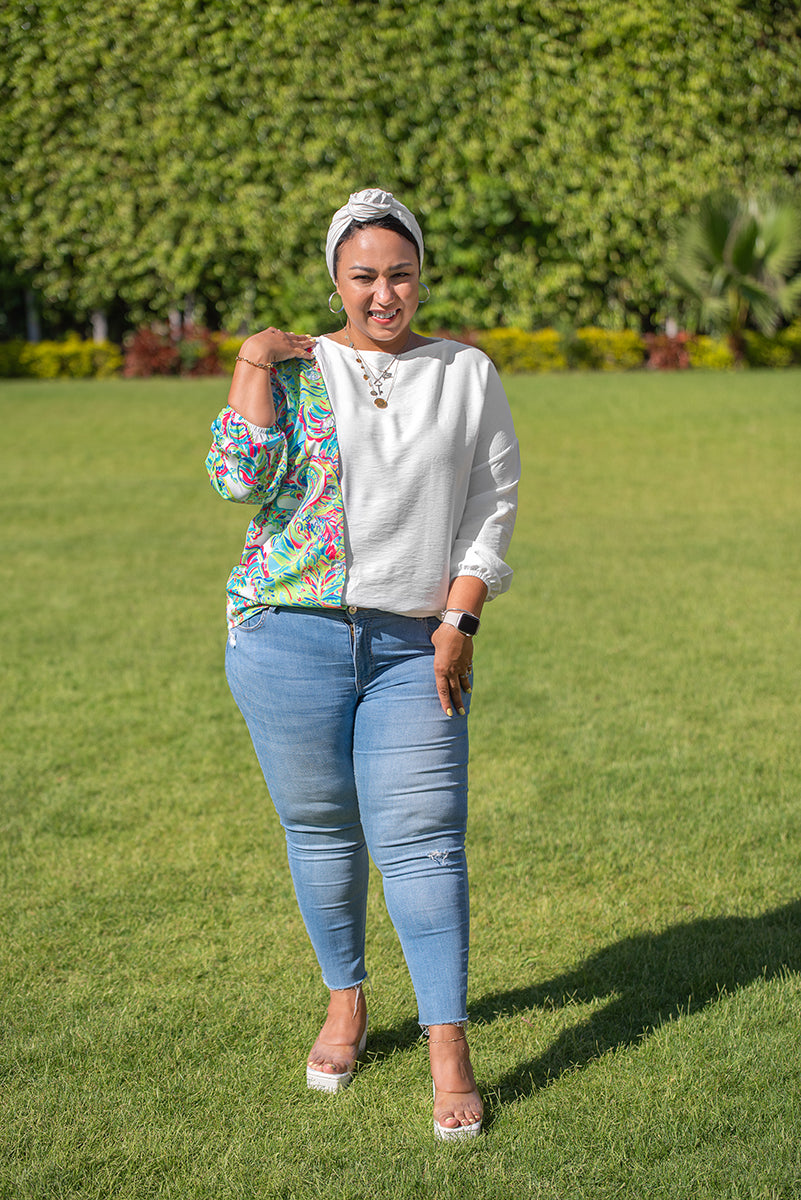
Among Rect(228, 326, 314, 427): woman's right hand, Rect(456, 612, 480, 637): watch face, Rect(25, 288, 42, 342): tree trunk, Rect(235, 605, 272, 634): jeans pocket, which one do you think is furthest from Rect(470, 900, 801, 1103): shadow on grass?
Rect(25, 288, 42, 342): tree trunk

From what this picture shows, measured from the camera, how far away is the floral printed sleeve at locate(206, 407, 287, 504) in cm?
236

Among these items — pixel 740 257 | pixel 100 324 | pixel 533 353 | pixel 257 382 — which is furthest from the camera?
pixel 100 324

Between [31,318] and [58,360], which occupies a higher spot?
[31,318]

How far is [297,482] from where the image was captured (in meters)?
2.44

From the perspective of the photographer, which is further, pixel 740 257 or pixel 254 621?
pixel 740 257

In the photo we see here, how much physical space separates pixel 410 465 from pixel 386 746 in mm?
564

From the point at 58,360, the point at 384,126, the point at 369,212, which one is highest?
the point at 384,126

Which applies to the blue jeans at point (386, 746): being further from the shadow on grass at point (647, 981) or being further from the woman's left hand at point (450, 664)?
the shadow on grass at point (647, 981)

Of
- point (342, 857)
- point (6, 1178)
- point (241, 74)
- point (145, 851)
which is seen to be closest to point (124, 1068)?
point (6, 1178)

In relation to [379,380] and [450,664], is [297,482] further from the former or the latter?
[450,664]

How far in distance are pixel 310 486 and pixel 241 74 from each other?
16032 mm

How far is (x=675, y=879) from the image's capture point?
373cm

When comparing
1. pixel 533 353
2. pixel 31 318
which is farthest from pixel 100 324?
pixel 533 353

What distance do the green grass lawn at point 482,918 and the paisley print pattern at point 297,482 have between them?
1.12 meters
